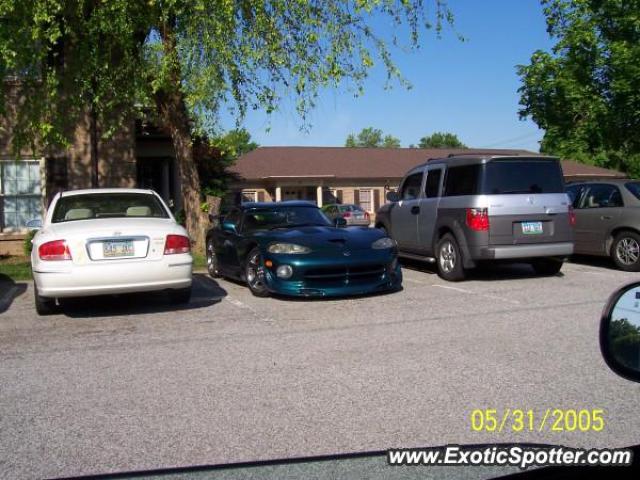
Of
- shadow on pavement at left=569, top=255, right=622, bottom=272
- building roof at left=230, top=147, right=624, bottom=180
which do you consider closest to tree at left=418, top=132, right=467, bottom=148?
building roof at left=230, top=147, right=624, bottom=180

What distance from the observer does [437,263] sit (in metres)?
10.7

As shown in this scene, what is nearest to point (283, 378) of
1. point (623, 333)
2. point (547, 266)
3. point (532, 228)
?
point (623, 333)

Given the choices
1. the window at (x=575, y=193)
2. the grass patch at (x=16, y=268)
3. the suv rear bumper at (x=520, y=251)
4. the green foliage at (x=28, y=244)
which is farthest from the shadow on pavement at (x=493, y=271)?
the green foliage at (x=28, y=244)

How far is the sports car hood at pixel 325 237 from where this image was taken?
28.2ft

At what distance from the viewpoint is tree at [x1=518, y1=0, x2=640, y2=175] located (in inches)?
702

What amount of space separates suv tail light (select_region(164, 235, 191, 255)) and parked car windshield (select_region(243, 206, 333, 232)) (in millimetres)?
2057

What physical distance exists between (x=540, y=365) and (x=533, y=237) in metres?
4.82

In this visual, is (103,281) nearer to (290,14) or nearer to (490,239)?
(490,239)

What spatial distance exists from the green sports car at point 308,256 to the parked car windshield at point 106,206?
1.44 m

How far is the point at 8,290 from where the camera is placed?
10.3 m

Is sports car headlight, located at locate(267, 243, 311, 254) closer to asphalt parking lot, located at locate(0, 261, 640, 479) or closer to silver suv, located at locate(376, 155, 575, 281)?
asphalt parking lot, located at locate(0, 261, 640, 479)

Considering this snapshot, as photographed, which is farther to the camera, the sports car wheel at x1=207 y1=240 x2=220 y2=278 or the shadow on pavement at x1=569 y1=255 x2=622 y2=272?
the shadow on pavement at x1=569 y1=255 x2=622 y2=272

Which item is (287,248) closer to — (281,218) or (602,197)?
(281,218)
